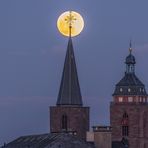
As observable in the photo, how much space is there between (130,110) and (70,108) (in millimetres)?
9829

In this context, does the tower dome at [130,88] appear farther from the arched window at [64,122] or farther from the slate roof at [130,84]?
the arched window at [64,122]

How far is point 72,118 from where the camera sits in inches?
7392

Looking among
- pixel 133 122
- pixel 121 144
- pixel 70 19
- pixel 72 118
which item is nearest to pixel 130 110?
pixel 133 122

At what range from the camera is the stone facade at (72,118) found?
188 metres

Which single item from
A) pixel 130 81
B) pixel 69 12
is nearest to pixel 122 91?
pixel 130 81

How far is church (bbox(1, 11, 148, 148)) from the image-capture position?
600ft

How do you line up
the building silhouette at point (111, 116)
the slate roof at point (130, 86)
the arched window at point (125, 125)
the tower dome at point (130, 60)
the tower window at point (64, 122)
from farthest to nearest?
the tower dome at point (130, 60) → the slate roof at point (130, 86) → the arched window at point (125, 125) → the tower window at point (64, 122) → the building silhouette at point (111, 116)

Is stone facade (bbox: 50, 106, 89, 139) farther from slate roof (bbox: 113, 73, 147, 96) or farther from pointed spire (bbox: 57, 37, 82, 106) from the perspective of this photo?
slate roof (bbox: 113, 73, 147, 96)

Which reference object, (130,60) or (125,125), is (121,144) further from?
(130,60)

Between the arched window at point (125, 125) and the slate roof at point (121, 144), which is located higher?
the arched window at point (125, 125)

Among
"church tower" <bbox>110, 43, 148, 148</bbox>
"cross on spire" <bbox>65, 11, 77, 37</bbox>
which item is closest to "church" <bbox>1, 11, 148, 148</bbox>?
"church tower" <bbox>110, 43, 148, 148</bbox>

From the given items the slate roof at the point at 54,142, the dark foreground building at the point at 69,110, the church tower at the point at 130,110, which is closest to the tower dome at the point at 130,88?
the church tower at the point at 130,110

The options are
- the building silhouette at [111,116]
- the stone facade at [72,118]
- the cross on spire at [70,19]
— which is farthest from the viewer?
the cross on spire at [70,19]

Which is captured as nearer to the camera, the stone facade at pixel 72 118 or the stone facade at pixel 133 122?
the stone facade at pixel 72 118
